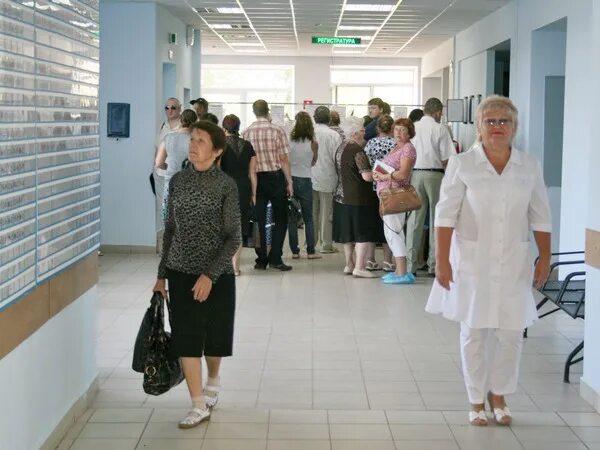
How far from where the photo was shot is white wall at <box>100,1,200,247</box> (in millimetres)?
12242

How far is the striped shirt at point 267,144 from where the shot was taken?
10.5 meters

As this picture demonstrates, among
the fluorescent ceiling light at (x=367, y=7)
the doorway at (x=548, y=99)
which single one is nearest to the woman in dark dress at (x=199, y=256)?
the doorway at (x=548, y=99)

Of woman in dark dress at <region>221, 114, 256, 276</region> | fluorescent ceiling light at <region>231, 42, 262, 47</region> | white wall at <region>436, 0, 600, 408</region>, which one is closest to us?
white wall at <region>436, 0, 600, 408</region>

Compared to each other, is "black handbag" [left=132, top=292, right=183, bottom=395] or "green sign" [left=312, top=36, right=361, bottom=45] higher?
"green sign" [left=312, top=36, right=361, bottom=45]

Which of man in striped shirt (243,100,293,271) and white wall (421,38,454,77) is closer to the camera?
man in striped shirt (243,100,293,271)

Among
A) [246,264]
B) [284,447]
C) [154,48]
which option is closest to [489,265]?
[284,447]

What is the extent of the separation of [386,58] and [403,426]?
2131cm

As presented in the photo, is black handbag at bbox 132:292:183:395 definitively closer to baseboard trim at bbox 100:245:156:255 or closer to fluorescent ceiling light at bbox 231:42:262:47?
baseboard trim at bbox 100:245:156:255

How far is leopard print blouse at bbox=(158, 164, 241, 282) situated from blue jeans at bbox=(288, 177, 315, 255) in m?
6.51

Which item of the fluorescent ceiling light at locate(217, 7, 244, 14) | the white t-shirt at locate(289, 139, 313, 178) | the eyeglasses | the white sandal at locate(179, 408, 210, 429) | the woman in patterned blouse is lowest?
the white sandal at locate(179, 408, 210, 429)

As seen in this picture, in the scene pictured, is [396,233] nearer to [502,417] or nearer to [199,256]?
[502,417]

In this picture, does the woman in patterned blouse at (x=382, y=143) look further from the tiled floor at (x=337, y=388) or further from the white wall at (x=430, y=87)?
the white wall at (x=430, y=87)

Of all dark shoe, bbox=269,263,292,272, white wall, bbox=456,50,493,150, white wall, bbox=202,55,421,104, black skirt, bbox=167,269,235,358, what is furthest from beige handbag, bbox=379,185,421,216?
white wall, bbox=202,55,421,104

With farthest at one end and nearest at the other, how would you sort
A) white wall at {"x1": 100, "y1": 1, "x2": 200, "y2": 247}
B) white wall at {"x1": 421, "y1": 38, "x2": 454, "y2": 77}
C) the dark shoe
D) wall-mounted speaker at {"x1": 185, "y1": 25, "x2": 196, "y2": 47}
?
white wall at {"x1": 421, "y1": 38, "x2": 454, "y2": 77}
wall-mounted speaker at {"x1": 185, "y1": 25, "x2": 196, "y2": 47}
white wall at {"x1": 100, "y1": 1, "x2": 200, "y2": 247}
the dark shoe
